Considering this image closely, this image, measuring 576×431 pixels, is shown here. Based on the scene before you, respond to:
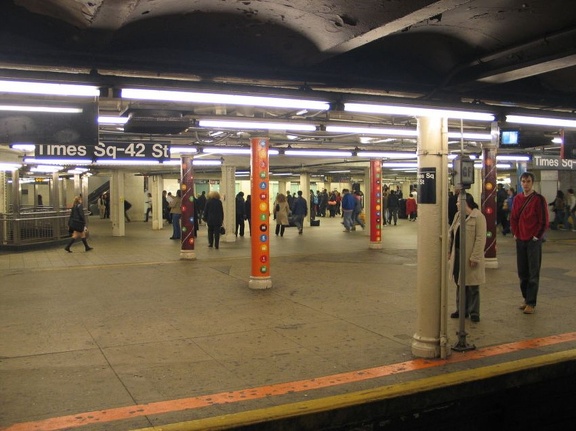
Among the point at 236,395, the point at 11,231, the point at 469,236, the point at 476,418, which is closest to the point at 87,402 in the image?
the point at 236,395

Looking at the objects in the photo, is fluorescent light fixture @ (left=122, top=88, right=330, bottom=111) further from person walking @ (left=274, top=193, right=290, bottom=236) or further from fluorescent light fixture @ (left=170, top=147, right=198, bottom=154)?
person walking @ (left=274, top=193, right=290, bottom=236)

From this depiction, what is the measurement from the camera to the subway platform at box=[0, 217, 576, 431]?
425 cm

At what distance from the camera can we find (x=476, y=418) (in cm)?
488

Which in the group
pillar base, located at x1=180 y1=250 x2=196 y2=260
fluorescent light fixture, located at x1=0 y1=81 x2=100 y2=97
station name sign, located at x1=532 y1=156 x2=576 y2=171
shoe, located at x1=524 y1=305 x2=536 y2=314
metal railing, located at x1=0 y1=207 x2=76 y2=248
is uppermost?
station name sign, located at x1=532 y1=156 x2=576 y2=171

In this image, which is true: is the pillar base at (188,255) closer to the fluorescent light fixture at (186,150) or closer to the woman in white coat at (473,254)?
the fluorescent light fixture at (186,150)

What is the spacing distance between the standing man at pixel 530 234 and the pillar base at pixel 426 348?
95.6 inches

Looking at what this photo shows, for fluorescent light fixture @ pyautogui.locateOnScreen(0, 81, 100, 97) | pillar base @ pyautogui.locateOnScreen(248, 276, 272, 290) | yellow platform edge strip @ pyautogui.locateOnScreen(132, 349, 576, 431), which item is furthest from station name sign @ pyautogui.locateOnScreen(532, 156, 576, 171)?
fluorescent light fixture @ pyautogui.locateOnScreen(0, 81, 100, 97)

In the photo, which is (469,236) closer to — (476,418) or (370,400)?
(476,418)

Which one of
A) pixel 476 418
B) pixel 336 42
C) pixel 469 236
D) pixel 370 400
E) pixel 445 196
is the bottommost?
pixel 476 418

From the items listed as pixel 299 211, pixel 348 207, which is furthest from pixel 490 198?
pixel 299 211

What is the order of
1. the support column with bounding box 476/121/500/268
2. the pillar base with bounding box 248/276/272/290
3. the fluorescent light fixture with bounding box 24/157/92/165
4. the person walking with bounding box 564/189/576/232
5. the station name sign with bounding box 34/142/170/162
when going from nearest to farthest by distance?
1. the pillar base with bounding box 248/276/272/290
2. the station name sign with bounding box 34/142/170/162
3. the support column with bounding box 476/121/500/268
4. the fluorescent light fixture with bounding box 24/157/92/165
5. the person walking with bounding box 564/189/576/232

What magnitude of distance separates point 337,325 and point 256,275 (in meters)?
2.86

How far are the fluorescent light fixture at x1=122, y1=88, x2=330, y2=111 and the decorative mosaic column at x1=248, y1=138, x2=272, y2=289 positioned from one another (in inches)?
175

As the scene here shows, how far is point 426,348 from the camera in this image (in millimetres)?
5449
